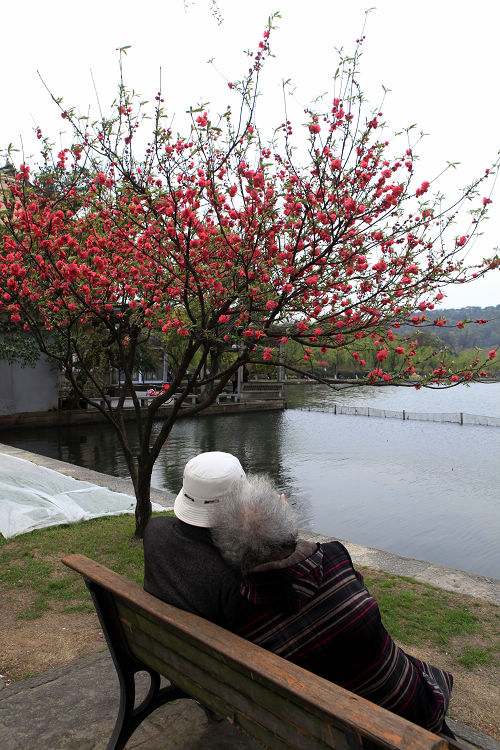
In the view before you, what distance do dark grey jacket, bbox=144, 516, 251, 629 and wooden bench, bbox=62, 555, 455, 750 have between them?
51 mm

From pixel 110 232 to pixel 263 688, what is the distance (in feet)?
16.2

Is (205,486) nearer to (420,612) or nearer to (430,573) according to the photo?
(420,612)

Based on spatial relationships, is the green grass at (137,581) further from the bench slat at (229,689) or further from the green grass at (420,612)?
the bench slat at (229,689)

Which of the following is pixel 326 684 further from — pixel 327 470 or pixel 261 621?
pixel 327 470

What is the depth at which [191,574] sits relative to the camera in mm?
1939

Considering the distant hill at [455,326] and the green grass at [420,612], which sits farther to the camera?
the distant hill at [455,326]

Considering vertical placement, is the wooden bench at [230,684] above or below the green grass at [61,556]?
above

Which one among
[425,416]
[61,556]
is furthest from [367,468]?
[425,416]

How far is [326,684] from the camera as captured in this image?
148 centimetres

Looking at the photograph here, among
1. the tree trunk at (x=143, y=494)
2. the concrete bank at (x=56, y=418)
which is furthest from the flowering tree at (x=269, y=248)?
the concrete bank at (x=56, y=418)

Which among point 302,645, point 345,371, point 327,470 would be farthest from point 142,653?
point 345,371

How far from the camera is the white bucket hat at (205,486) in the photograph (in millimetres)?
2020

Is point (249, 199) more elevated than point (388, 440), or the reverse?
point (249, 199)

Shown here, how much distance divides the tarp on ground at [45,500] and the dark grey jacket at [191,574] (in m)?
4.20
